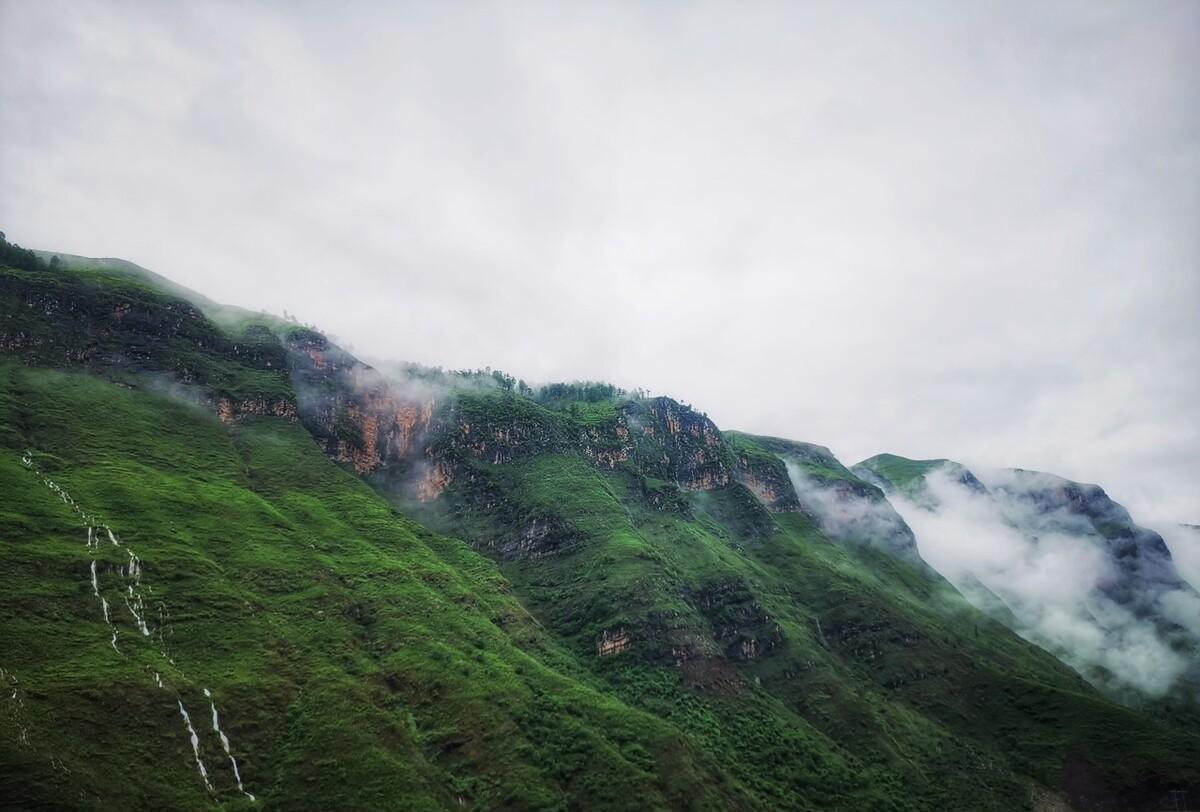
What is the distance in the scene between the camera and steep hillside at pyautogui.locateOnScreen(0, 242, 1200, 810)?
3492 inches

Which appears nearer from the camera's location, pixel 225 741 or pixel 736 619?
pixel 225 741

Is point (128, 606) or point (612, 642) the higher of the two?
point (612, 642)

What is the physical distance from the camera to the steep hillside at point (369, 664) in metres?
88.7

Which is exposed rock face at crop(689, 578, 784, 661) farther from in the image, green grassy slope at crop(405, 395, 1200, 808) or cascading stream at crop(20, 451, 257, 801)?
cascading stream at crop(20, 451, 257, 801)

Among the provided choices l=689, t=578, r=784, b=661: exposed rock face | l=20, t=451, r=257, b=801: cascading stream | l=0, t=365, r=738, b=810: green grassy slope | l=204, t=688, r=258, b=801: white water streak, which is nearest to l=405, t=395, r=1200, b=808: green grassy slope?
l=689, t=578, r=784, b=661: exposed rock face

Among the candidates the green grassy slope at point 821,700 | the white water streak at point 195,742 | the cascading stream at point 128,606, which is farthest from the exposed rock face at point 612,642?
the white water streak at point 195,742

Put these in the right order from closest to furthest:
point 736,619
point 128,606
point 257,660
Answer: point 128,606
point 257,660
point 736,619

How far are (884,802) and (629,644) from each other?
2541 inches

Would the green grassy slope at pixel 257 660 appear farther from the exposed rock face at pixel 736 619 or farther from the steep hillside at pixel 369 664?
the exposed rock face at pixel 736 619

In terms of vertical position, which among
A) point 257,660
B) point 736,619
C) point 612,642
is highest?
point 736,619

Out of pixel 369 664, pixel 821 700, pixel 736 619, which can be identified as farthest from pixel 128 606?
pixel 821 700

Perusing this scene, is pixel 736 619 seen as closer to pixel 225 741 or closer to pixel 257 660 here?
pixel 257 660

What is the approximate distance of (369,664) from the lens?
379 feet

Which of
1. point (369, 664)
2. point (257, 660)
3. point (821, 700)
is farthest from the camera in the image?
point (821, 700)
